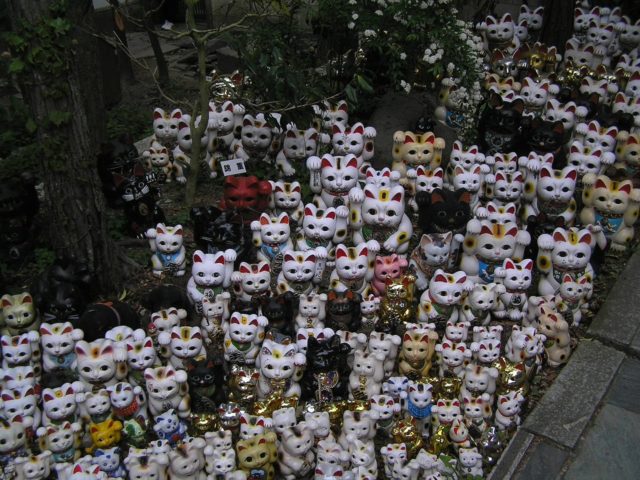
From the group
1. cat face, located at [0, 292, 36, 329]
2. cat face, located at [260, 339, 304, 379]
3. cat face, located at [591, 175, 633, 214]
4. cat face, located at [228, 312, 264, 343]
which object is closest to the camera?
cat face, located at [260, 339, 304, 379]

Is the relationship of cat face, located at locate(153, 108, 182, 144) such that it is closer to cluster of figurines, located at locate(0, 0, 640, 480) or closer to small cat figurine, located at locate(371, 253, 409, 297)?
cluster of figurines, located at locate(0, 0, 640, 480)

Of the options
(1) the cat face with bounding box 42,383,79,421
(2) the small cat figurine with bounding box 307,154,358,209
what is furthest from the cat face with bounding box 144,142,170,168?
(1) the cat face with bounding box 42,383,79,421

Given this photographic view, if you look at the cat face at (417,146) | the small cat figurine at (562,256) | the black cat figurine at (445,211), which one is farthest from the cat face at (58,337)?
the small cat figurine at (562,256)

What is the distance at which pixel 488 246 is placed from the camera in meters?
6.71

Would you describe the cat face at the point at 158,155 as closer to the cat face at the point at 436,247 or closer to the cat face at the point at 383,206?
the cat face at the point at 383,206

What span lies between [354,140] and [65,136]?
3.20 meters

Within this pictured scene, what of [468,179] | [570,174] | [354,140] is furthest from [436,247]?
[354,140]

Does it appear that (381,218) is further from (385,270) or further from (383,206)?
(385,270)

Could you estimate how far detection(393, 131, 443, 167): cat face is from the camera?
26.2 feet

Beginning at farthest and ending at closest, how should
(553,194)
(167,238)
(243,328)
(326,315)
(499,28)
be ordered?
(499,28), (553,194), (167,238), (326,315), (243,328)

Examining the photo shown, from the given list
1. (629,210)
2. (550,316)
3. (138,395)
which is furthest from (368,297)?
(629,210)

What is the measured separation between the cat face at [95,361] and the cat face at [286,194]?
258 cm

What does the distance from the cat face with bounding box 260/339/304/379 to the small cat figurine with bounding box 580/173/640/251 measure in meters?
3.73

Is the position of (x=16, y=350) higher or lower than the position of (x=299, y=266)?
lower
